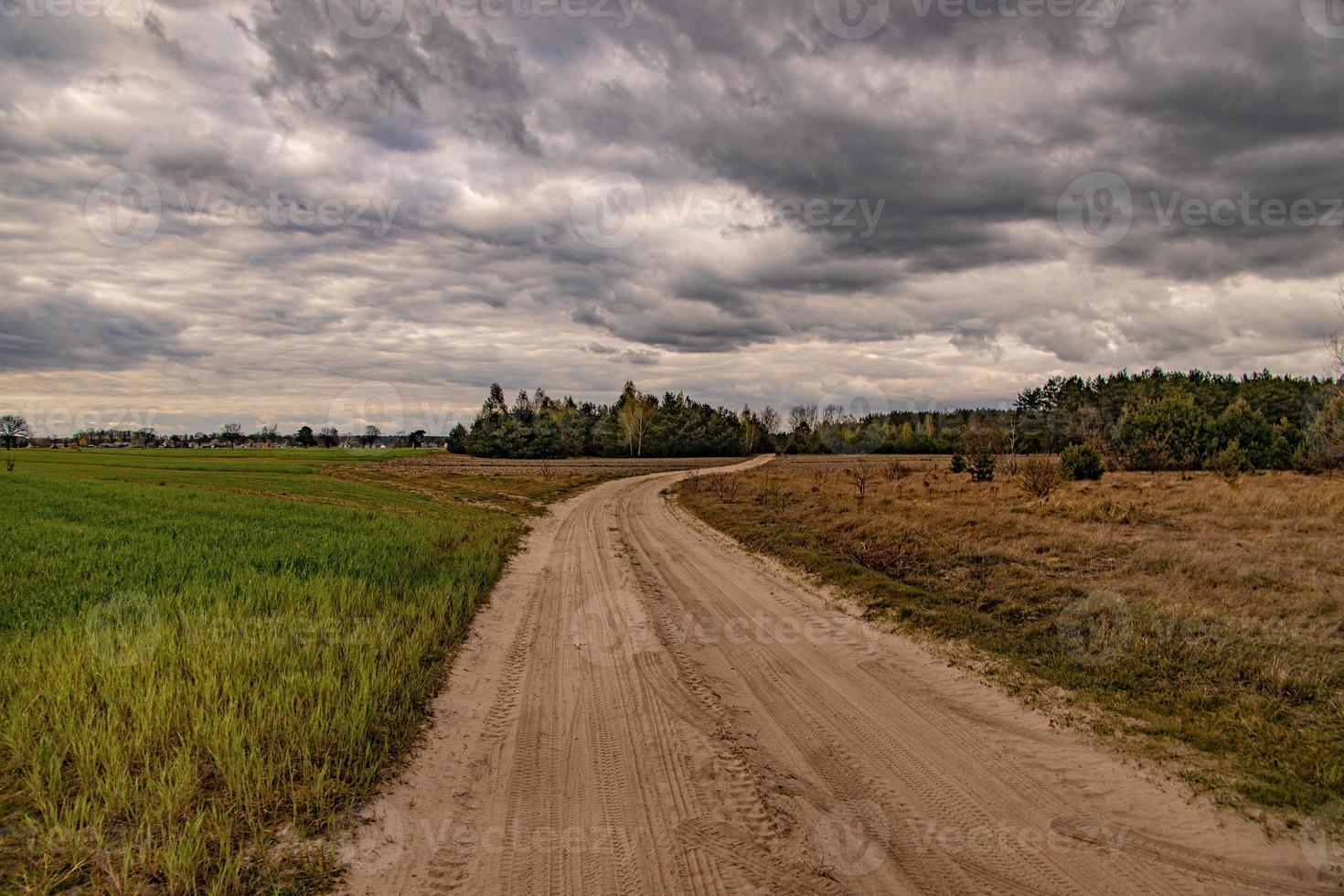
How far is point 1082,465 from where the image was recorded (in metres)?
36.2

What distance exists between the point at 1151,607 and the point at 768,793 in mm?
9281

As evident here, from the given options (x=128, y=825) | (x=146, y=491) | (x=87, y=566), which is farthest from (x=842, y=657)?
(x=146, y=491)

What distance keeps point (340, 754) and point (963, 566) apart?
13295mm

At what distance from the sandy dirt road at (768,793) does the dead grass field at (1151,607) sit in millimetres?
1109

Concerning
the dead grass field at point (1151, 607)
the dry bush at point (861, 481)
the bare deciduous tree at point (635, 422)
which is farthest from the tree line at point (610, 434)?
the dead grass field at point (1151, 607)

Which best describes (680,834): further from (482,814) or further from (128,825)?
(128,825)

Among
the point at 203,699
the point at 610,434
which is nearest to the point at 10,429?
the point at 610,434

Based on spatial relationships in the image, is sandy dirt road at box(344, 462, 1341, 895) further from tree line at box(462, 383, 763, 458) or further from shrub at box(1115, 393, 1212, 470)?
tree line at box(462, 383, 763, 458)

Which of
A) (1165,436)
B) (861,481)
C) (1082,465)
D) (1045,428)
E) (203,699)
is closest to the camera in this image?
(203,699)

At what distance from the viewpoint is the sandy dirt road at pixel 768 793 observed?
4328 millimetres

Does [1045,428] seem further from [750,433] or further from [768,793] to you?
[768,793]

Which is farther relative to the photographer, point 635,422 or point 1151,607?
point 635,422

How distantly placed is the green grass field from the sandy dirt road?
579 millimetres

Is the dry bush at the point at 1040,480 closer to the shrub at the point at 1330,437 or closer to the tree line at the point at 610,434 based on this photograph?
the shrub at the point at 1330,437
